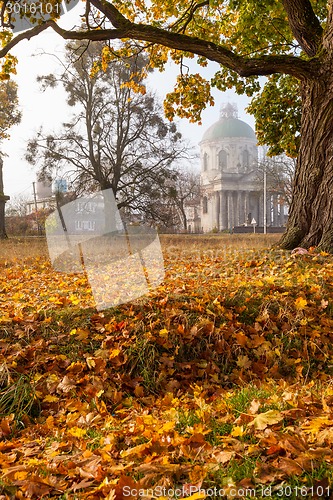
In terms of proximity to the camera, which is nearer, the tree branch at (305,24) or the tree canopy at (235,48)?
the tree branch at (305,24)

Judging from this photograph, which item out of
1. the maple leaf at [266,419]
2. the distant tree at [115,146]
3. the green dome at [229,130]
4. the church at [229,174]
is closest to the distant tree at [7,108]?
the distant tree at [115,146]

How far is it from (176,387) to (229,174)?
52026mm

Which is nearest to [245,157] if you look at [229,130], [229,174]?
[229,174]

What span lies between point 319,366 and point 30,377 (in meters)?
2.97

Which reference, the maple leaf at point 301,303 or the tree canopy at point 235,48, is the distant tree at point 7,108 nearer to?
the tree canopy at point 235,48

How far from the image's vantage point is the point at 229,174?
179 feet

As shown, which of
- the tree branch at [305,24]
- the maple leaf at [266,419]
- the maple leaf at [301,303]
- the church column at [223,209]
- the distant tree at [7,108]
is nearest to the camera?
the maple leaf at [266,419]

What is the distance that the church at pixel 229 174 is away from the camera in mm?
54375

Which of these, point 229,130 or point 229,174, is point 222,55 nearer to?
point 229,174

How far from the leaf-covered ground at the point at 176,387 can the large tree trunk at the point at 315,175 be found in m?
1.05

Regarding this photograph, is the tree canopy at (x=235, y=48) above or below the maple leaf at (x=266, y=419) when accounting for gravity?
above

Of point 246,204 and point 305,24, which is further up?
point 305,24

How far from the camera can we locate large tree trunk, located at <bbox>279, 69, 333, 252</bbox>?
808 centimetres

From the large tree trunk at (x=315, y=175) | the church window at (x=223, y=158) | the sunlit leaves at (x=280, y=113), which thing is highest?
the church window at (x=223, y=158)
